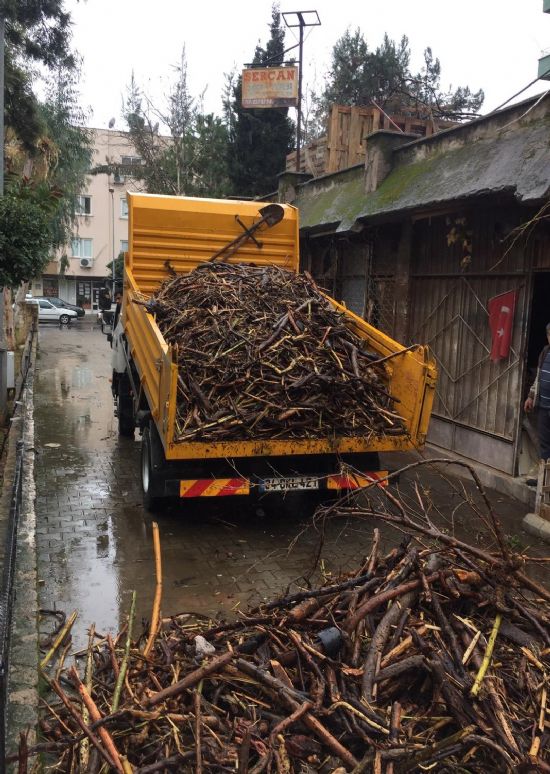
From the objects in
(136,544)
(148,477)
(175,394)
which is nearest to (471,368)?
(148,477)

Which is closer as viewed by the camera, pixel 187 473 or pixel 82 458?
A: pixel 187 473

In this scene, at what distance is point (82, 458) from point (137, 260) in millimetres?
2590

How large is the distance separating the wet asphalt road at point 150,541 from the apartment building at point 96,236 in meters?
42.2

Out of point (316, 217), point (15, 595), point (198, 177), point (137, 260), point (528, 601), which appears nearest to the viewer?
point (528, 601)

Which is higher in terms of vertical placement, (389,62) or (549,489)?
(389,62)

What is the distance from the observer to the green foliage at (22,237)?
323 inches

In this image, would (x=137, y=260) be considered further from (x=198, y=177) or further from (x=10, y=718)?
(x=198, y=177)

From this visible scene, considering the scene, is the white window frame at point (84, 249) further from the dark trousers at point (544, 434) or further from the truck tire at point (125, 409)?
the dark trousers at point (544, 434)

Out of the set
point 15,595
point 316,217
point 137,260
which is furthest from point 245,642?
point 316,217

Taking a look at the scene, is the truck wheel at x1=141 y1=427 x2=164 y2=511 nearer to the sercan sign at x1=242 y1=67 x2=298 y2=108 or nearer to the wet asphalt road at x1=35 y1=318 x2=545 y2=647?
the wet asphalt road at x1=35 y1=318 x2=545 y2=647

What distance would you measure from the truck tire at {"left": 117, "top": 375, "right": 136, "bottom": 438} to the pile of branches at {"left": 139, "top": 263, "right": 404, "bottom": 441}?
9.85ft

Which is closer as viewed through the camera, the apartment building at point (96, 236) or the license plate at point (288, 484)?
the license plate at point (288, 484)

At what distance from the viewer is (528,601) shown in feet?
11.5

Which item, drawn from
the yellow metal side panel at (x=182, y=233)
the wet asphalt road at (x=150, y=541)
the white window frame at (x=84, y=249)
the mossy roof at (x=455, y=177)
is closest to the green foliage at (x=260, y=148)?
the mossy roof at (x=455, y=177)
